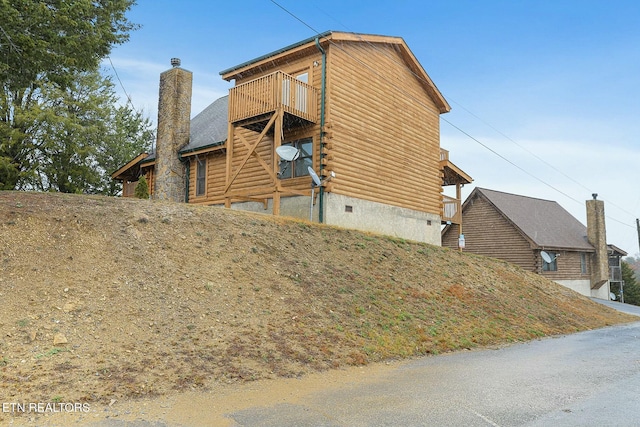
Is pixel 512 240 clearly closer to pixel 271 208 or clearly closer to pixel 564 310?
pixel 564 310

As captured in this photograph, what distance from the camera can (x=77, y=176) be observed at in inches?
1148

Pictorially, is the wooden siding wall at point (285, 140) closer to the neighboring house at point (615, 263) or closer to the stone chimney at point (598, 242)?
the stone chimney at point (598, 242)

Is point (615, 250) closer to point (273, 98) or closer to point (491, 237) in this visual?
point (491, 237)

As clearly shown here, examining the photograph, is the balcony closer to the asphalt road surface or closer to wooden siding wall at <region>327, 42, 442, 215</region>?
wooden siding wall at <region>327, 42, 442, 215</region>

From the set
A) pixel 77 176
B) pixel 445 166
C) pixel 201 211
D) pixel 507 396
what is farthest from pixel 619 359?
pixel 77 176

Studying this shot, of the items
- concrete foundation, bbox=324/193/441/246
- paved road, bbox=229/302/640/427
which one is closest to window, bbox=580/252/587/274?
concrete foundation, bbox=324/193/441/246

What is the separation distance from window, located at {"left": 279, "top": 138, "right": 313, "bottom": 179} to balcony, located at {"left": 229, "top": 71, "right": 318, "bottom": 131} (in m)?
0.78

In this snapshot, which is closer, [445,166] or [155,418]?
[155,418]

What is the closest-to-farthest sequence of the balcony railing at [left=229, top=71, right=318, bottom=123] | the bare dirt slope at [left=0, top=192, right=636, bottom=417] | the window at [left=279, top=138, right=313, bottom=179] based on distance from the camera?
1. the bare dirt slope at [left=0, top=192, right=636, bottom=417]
2. the balcony railing at [left=229, top=71, right=318, bottom=123]
3. the window at [left=279, top=138, right=313, bottom=179]

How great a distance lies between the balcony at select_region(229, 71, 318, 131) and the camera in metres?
17.1

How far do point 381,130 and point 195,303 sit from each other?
44.3ft

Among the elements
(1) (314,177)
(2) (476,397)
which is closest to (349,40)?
(1) (314,177)

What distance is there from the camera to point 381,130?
67.5 ft

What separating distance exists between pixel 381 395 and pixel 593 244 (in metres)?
35.2
